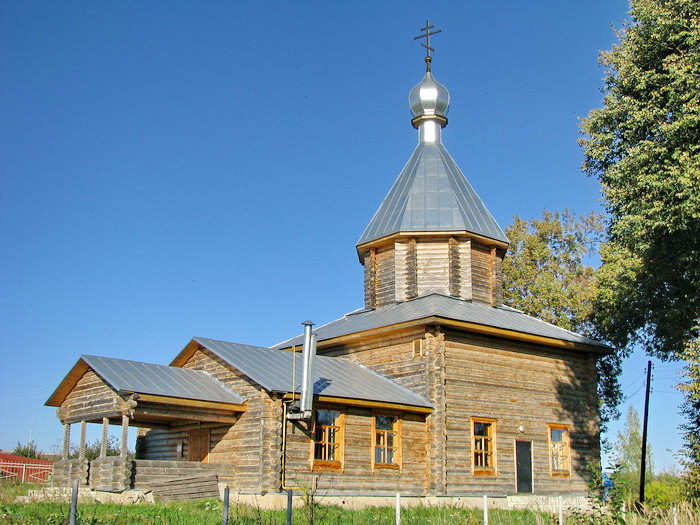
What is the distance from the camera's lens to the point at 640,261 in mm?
24141

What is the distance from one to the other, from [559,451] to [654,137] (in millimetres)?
9910

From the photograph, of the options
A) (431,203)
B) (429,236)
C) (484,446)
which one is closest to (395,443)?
(484,446)

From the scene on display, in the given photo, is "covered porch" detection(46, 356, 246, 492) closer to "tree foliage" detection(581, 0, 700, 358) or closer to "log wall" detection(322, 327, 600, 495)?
"log wall" detection(322, 327, 600, 495)

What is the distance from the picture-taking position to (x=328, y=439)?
1919 cm

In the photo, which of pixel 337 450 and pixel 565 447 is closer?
pixel 337 450

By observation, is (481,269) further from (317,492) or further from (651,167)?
(317,492)

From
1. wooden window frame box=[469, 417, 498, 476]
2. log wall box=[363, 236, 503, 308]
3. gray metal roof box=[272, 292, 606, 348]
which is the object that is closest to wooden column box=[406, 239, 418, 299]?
log wall box=[363, 236, 503, 308]

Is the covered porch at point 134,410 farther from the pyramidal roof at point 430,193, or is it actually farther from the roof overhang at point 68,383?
the pyramidal roof at point 430,193

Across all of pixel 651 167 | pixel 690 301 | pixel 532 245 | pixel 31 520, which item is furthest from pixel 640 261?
pixel 31 520

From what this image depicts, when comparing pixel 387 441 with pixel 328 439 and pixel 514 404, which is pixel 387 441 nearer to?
pixel 328 439

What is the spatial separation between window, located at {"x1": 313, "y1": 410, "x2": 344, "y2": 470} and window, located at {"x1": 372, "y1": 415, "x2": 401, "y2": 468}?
3.78 feet

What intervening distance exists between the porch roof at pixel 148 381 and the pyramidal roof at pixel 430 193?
29.0 feet

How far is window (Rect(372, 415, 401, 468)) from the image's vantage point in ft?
66.0

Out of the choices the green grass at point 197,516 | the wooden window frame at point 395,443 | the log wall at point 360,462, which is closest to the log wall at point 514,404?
the log wall at point 360,462
